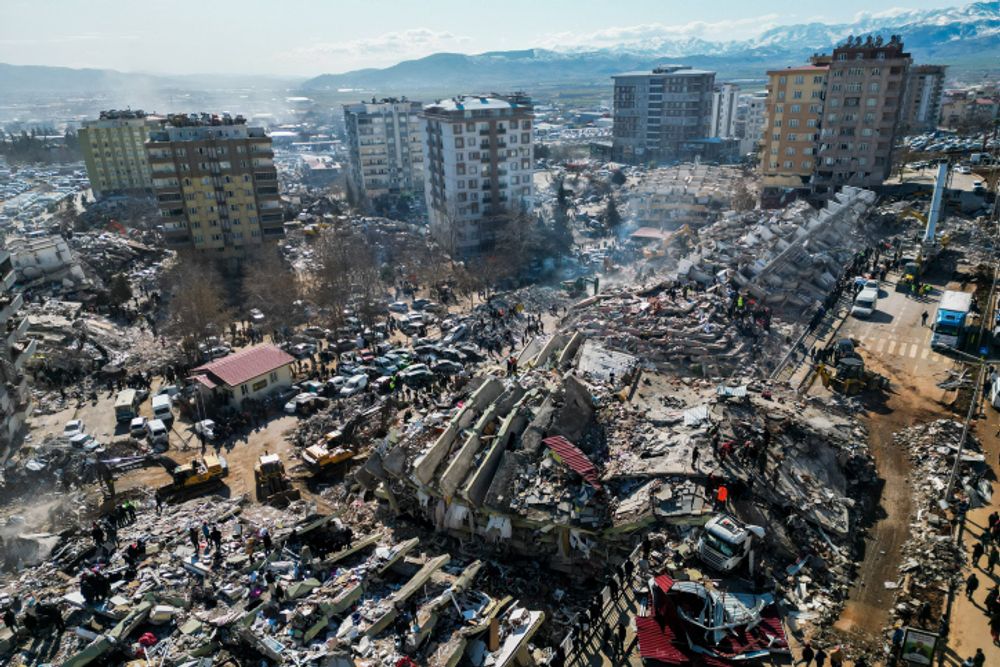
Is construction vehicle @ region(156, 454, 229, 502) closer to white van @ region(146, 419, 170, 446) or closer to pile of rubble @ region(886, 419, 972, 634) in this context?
white van @ region(146, 419, 170, 446)

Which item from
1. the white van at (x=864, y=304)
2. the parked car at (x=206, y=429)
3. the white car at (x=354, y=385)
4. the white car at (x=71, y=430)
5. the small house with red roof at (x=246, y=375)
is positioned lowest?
the parked car at (x=206, y=429)

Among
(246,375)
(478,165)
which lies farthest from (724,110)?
(246,375)

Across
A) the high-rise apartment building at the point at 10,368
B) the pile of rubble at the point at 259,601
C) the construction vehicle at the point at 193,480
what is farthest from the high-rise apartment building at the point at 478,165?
the pile of rubble at the point at 259,601

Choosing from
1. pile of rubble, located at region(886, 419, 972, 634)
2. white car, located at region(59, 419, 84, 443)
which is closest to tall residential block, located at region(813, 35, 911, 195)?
pile of rubble, located at region(886, 419, 972, 634)

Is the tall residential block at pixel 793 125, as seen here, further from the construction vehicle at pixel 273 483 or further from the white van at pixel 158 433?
the white van at pixel 158 433

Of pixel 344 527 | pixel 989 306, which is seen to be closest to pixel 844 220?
pixel 989 306

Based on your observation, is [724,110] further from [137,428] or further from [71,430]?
[71,430]

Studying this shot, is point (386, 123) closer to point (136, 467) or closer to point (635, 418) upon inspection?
point (136, 467)
